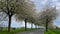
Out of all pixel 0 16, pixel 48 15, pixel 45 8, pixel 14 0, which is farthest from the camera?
pixel 45 8

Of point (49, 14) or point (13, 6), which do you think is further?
point (49, 14)

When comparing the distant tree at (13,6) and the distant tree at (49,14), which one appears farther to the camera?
the distant tree at (49,14)

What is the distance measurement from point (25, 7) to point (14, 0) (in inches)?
136

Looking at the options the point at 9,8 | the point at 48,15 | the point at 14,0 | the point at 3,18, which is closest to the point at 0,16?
the point at 3,18

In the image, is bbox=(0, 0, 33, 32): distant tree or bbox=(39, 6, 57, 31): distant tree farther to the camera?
bbox=(39, 6, 57, 31): distant tree

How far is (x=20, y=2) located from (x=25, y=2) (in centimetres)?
172

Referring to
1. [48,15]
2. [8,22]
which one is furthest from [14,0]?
[48,15]

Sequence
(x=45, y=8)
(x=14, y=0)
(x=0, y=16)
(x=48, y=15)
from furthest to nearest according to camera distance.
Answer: (x=45, y=8) < (x=48, y=15) < (x=0, y=16) < (x=14, y=0)

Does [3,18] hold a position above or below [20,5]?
below

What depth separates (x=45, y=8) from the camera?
209 feet

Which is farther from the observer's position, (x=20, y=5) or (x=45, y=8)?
(x=45, y=8)

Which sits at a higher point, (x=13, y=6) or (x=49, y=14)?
(x=13, y=6)

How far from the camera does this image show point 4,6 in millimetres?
36000

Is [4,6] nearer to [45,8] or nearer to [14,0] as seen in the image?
[14,0]
